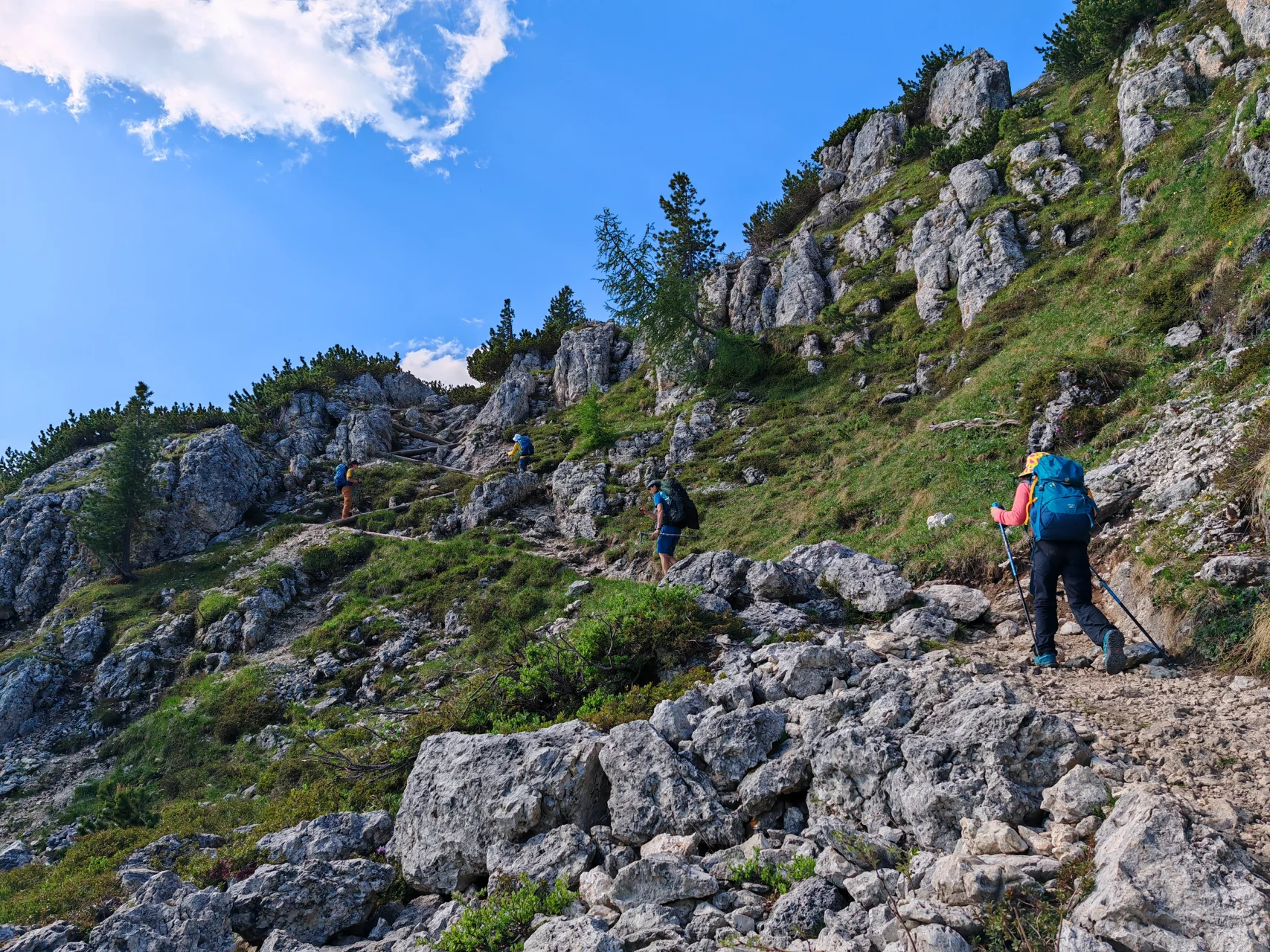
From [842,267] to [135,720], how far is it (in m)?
40.1

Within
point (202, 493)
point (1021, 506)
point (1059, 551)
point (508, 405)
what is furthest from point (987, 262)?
point (202, 493)

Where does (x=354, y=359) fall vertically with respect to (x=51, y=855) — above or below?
above

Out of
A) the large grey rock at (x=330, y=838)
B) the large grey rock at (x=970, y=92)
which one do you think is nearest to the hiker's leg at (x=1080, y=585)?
the large grey rock at (x=330, y=838)

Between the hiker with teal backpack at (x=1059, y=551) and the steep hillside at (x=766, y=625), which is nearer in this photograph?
the steep hillside at (x=766, y=625)

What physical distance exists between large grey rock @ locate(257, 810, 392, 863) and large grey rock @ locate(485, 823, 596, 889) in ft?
6.01

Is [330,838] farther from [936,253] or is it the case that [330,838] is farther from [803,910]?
[936,253]

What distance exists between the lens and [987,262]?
95.2 feet

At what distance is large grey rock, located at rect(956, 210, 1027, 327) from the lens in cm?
2792

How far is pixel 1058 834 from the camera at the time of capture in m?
4.42

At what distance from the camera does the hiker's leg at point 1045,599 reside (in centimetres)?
773

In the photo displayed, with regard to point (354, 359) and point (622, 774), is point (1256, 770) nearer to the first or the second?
point (622, 774)

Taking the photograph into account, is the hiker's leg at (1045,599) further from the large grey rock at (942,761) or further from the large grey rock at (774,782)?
the large grey rock at (774,782)

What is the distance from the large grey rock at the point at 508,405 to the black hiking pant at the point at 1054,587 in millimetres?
39698

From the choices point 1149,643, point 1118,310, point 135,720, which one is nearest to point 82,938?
point 1149,643
